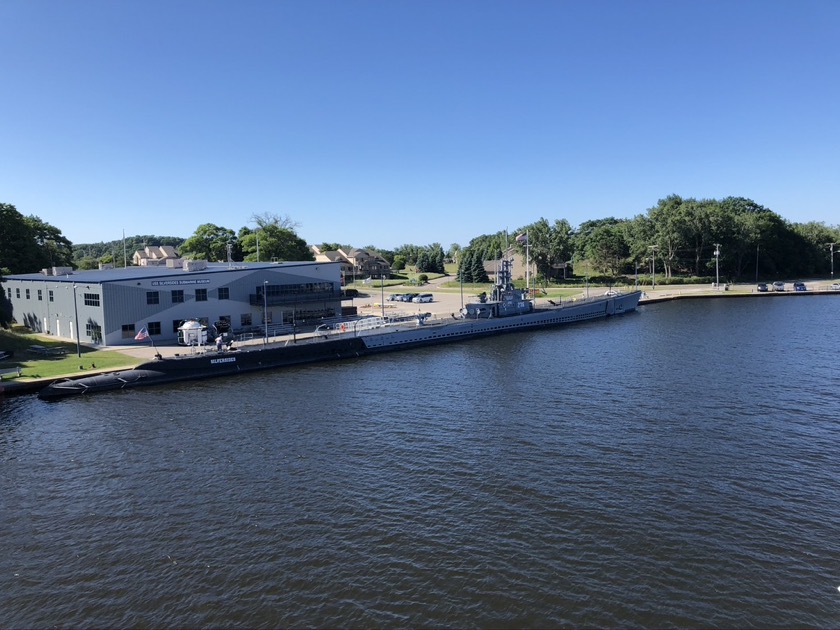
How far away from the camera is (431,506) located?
2231cm

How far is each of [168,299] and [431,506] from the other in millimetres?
44180

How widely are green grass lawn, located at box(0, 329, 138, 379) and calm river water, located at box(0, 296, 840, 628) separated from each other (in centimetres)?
576

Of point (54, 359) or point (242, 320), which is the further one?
point (242, 320)

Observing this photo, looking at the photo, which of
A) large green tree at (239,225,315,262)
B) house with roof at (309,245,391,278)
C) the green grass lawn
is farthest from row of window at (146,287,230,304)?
house with roof at (309,245,391,278)

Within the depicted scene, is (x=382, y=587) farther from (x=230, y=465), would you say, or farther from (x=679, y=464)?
(x=679, y=464)

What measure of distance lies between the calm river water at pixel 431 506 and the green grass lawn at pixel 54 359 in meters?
5.76

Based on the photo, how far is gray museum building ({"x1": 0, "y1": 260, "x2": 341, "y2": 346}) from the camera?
55.6 m

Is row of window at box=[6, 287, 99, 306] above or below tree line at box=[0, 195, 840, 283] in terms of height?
below

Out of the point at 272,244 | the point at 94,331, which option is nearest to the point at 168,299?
the point at 94,331

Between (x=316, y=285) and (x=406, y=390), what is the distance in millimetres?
33344

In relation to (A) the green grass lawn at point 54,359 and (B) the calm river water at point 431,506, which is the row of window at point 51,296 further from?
(B) the calm river water at point 431,506

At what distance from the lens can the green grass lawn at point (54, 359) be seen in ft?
147

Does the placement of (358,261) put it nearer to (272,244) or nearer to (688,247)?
(272,244)

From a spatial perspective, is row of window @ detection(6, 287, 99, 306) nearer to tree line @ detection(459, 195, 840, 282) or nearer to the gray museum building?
the gray museum building
